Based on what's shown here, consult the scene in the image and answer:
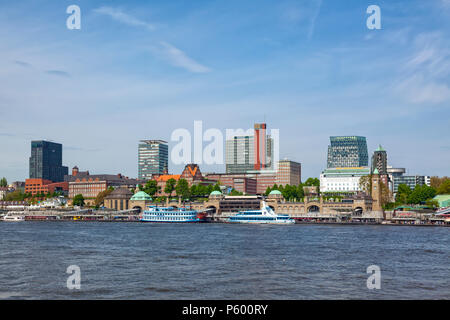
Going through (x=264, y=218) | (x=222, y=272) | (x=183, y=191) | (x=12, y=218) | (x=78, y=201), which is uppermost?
(x=183, y=191)

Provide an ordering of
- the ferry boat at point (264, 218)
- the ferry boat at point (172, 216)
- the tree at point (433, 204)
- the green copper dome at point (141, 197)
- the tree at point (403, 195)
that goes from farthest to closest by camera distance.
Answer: the green copper dome at point (141, 197) → the tree at point (403, 195) → the tree at point (433, 204) → the ferry boat at point (172, 216) → the ferry boat at point (264, 218)

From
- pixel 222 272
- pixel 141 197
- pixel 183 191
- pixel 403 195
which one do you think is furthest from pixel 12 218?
pixel 222 272

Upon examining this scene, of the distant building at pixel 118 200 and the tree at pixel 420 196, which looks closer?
the tree at pixel 420 196

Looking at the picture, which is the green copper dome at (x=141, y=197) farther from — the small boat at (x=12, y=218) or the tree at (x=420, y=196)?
the tree at (x=420, y=196)

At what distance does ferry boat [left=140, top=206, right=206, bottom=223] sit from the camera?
135 meters

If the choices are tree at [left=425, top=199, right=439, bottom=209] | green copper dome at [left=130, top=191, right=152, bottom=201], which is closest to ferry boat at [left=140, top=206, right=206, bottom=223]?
green copper dome at [left=130, top=191, right=152, bottom=201]

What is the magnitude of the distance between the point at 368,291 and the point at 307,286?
12.0 feet

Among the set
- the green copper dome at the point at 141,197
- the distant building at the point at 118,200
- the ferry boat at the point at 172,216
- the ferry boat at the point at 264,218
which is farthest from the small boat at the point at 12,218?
the ferry boat at the point at 264,218

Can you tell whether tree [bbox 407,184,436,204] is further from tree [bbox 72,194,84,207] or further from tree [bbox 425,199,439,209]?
tree [bbox 72,194,84,207]

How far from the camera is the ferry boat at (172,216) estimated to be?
13462cm

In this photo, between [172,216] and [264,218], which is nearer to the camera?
[264,218]

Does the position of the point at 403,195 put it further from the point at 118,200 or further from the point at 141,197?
the point at 118,200

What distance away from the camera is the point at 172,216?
13562 cm

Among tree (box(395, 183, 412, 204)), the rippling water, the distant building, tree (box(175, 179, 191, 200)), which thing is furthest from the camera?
the distant building
